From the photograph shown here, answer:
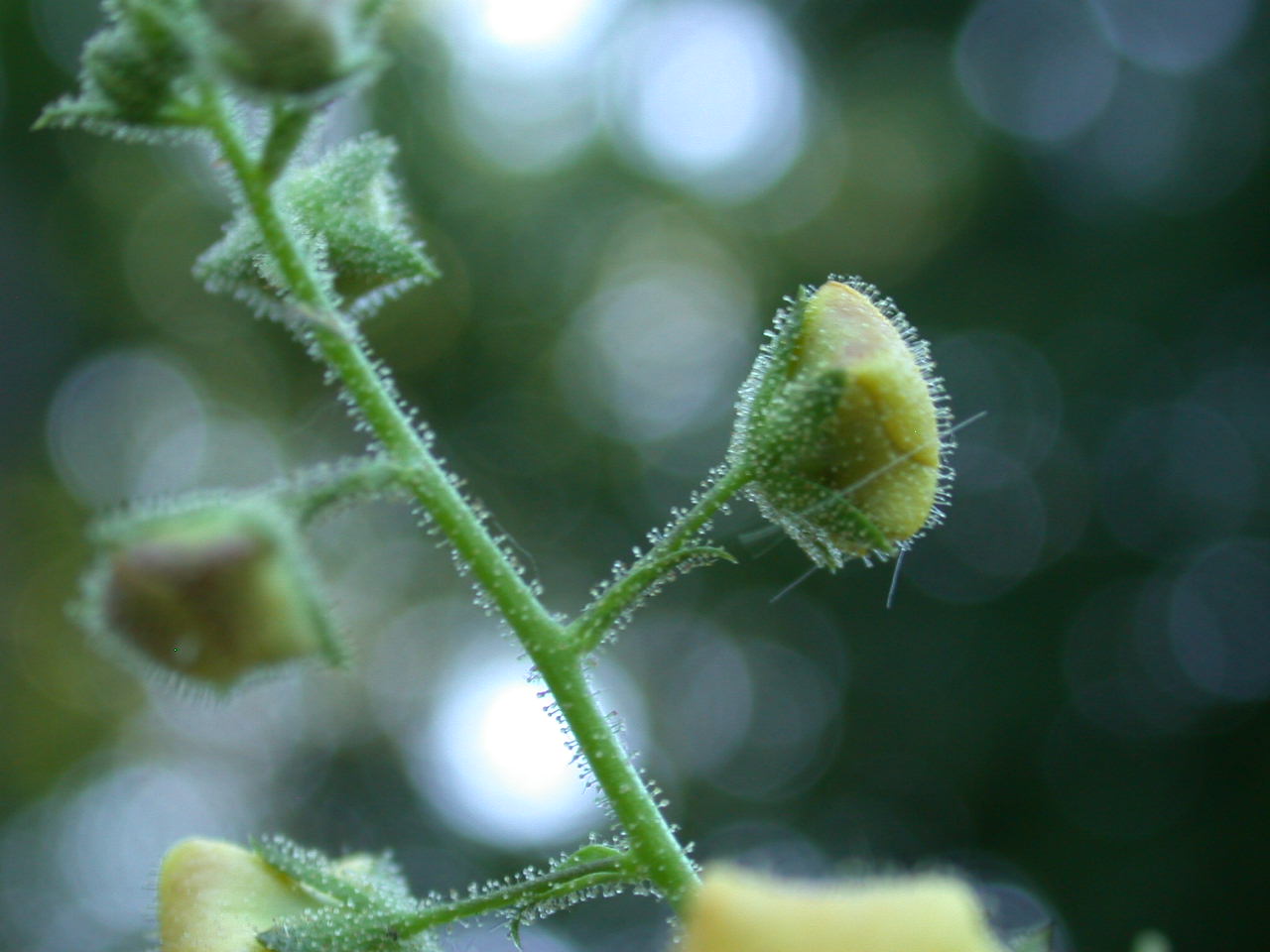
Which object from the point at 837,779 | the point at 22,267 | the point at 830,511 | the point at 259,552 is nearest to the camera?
the point at 259,552

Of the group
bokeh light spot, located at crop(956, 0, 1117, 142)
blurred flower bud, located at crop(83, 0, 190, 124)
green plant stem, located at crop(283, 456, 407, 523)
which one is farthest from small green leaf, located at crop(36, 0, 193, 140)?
bokeh light spot, located at crop(956, 0, 1117, 142)

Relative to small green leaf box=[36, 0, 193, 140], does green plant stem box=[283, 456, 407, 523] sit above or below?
below

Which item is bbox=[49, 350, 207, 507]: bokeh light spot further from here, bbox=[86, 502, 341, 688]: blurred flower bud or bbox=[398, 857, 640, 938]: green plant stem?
bbox=[86, 502, 341, 688]: blurred flower bud

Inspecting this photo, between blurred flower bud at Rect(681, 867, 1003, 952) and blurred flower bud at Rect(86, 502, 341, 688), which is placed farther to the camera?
blurred flower bud at Rect(86, 502, 341, 688)

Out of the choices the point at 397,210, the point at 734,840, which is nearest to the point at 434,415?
the point at 734,840

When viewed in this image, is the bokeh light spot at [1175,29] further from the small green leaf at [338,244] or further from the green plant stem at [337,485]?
the green plant stem at [337,485]

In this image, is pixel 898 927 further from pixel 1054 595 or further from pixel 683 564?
pixel 1054 595

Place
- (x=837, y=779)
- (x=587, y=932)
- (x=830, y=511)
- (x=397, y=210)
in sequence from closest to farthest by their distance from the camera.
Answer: (x=830, y=511)
(x=397, y=210)
(x=587, y=932)
(x=837, y=779)
